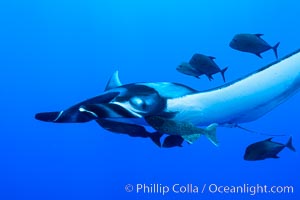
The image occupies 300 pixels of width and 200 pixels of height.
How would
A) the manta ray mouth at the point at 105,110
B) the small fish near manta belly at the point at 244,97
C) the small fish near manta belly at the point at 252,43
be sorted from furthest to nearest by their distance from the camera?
the small fish near manta belly at the point at 252,43 → the small fish near manta belly at the point at 244,97 → the manta ray mouth at the point at 105,110

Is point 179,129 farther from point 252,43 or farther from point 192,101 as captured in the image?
point 252,43

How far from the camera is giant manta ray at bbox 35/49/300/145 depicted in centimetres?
195

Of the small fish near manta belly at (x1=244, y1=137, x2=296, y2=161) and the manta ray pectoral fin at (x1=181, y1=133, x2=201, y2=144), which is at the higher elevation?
the small fish near manta belly at (x1=244, y1=137, x2=296, y2=161)

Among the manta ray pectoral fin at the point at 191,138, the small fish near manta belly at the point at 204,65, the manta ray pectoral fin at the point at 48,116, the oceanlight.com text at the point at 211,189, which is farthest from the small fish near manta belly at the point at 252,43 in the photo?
the oceanlight.com text at the point at 211,189

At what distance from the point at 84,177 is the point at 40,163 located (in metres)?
0.71

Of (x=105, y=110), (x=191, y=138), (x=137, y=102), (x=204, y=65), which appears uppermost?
(x=204, y=65)

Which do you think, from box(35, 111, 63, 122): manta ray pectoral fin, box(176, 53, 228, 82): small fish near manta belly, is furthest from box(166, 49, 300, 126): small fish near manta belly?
box(35, 111, 63, 122): manta ray pectoral fin

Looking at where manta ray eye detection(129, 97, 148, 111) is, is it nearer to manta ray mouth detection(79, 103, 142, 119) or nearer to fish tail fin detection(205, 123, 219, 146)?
manta ray mouth detection(79, 103, 142, 119)

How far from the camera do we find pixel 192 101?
6.92ft

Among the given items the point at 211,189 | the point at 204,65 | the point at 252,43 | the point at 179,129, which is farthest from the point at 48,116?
the point at 211,189

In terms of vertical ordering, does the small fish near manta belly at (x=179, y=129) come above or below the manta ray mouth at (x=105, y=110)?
below

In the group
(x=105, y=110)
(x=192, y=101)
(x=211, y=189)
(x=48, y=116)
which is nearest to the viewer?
(x=105, y=110)

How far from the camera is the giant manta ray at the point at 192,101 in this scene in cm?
195

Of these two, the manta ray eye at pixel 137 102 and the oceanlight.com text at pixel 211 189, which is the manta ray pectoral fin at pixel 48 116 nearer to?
the manta ray eye at pixel 137 102
